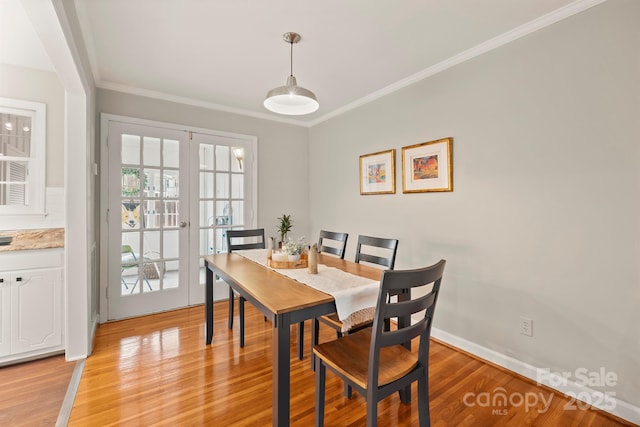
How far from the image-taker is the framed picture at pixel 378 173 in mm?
3088

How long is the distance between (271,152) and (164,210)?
5.07ft

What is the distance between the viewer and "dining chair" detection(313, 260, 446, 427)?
4.19ft

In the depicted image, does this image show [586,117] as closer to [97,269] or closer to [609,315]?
[609,315]

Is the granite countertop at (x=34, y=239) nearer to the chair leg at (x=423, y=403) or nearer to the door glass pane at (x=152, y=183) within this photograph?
the door glass pane at (x=152, y=183)

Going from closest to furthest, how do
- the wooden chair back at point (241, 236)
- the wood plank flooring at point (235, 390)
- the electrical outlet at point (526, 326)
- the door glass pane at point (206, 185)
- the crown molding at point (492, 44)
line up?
1. the wood plank flooring at point (235, 390)
2. the crown molding at point (492, 44)
3. the electrical outlet at point (526, 326)
4. the wooden chair back at point (241, 236)
5. the door glass pane at point (206, 185)

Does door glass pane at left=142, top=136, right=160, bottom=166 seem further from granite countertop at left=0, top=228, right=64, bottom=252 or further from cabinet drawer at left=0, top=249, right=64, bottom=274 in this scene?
cabinet drawer at left=0, top=249, right=64, bottom=274

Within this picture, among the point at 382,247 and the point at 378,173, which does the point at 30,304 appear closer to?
the point at 382,247

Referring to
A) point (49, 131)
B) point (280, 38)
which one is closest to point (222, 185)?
point (49, 131)

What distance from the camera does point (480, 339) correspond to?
2381mm

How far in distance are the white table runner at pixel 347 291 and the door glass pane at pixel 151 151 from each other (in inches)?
88.3

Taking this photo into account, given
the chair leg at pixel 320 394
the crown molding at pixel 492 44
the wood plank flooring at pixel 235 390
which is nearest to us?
the chair leg at pixel 320 394

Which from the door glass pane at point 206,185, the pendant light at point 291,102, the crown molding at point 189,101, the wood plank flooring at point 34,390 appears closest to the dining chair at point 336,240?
the pendant light at point 291,102

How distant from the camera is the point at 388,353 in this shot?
1585mm

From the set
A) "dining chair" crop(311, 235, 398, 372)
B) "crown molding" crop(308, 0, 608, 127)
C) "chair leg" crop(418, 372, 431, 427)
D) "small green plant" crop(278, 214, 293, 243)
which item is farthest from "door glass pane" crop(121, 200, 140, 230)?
"chair leg" crop(418, 372, 431, 427)
